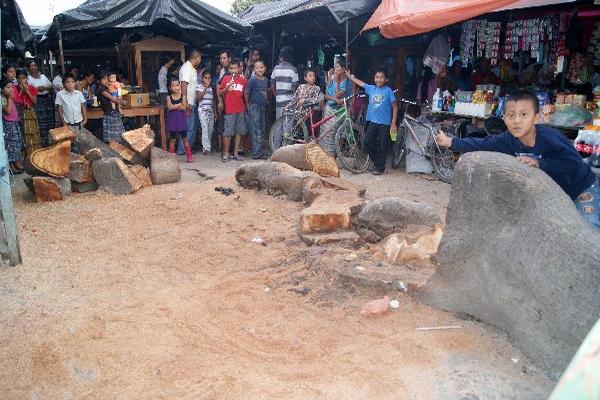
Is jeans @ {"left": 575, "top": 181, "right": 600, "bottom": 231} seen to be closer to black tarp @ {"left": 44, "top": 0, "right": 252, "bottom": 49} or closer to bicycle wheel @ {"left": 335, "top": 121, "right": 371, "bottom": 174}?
bicycle wheel @ {"left": 335, "top": 121, "right": 371, "bottom": 174}

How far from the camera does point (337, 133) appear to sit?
28.2 feet

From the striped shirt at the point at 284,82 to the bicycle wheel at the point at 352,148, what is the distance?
1.73 meters

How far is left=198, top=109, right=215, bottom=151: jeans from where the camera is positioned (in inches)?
392

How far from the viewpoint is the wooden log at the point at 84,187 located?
290 inches

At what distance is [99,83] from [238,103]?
2.54m

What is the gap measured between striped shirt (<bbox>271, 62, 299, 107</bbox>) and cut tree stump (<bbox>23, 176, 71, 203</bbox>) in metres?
4.52

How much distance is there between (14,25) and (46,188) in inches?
111

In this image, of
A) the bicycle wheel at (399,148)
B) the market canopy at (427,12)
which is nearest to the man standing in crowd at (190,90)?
the market canopy at (427,12)

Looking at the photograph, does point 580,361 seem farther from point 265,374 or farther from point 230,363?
point 230,363

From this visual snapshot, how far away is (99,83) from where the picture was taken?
8.96 meters

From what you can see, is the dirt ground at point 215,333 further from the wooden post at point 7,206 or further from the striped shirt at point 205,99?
the striped shirt at point 205,99

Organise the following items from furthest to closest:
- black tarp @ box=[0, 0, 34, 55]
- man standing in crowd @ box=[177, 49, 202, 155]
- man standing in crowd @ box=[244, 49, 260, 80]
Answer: man standing in crowd @ box=[244, 49, 260, 80] < man standing in crowd @ box=[177, 49, 202, 155] < black tarp @ box=[0, 0, 34, 55]

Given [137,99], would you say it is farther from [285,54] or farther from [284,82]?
[285,54]

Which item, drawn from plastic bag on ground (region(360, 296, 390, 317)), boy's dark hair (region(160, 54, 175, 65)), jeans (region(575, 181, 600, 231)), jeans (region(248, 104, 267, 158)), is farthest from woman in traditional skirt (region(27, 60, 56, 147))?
jeans (region(575, 181, 600, 231))
